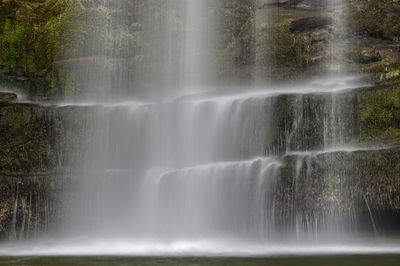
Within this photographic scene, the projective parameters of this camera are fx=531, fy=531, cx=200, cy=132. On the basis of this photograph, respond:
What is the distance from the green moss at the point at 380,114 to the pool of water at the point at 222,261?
4309 mm

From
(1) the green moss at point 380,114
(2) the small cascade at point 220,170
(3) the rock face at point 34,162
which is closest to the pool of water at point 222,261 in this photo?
(2) the small cascade at point 220,170

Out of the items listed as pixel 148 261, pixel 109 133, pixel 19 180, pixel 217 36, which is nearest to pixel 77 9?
pixel 217 36

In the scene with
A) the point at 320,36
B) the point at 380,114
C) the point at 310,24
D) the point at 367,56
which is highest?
the point at 310,24

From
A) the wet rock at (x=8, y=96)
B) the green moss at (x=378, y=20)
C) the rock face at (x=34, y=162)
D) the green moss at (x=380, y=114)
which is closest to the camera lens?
the green moss at (x=380, y=114)

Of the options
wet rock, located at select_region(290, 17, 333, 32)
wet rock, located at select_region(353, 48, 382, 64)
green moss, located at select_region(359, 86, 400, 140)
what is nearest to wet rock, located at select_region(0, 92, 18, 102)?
wet rock, located at select_region(290, 17, 333, 32)

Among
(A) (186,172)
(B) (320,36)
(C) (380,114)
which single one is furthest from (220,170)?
(B) (320,36)

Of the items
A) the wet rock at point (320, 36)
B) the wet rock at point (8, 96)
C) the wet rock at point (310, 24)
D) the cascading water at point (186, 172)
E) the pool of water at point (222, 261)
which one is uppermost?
the wet rock at point (310, 24)

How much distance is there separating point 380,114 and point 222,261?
21.4 feet

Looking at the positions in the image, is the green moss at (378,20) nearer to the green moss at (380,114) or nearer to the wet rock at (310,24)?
the wet rock at (310,24)

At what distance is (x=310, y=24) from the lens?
2014cm

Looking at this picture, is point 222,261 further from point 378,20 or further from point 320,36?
point 378,20

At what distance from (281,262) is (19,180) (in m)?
9.13

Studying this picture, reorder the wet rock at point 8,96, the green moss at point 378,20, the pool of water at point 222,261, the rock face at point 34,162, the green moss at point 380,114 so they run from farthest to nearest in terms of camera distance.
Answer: the green moss at point 378,20, the wet rock at point 8,96, the rock face at point 34,162, the green moss at point 380,114, the pool of water at point 222,261

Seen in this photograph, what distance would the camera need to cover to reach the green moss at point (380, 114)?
13445mm
